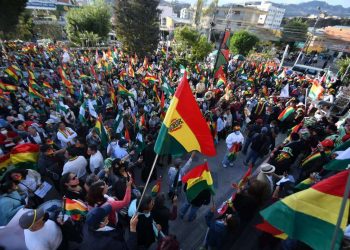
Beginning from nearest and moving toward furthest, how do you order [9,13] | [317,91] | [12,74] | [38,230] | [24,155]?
[38,230]
[24,155]
[12,74]
[317,91]
[9,13]

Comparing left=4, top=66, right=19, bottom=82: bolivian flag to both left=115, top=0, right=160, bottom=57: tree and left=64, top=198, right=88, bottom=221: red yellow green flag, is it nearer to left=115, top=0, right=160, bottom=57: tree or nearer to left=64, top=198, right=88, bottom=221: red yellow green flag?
left=64, top=198, right=88, bottom=221: red yellow green flag

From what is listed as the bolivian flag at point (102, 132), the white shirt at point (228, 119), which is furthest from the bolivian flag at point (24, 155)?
the white shirt at point (228, 119)

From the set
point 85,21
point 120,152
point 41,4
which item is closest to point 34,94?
point 120,152

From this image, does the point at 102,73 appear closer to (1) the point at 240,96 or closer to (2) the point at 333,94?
(1) the point at 240,96

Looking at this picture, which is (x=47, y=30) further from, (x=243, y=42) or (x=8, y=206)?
(x=8, y=206)

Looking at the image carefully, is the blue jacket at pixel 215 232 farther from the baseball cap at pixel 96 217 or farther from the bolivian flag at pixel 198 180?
the baseball cap at pixel 96 217

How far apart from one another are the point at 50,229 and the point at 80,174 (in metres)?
1.91

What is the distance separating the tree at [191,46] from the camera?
22672mm

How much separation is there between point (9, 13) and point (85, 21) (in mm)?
9681

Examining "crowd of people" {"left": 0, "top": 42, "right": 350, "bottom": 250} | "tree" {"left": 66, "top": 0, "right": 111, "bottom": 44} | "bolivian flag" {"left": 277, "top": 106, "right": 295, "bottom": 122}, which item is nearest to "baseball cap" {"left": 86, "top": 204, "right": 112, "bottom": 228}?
"crowd of people" {"left": 0, "top": 42, "right": 350, "bottom": 250}

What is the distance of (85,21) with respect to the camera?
1096 inches

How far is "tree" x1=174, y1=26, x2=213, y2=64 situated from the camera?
22672mm

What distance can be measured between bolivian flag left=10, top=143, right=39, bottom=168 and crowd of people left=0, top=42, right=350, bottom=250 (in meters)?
0.04

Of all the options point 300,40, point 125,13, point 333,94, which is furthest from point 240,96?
point 300,40
